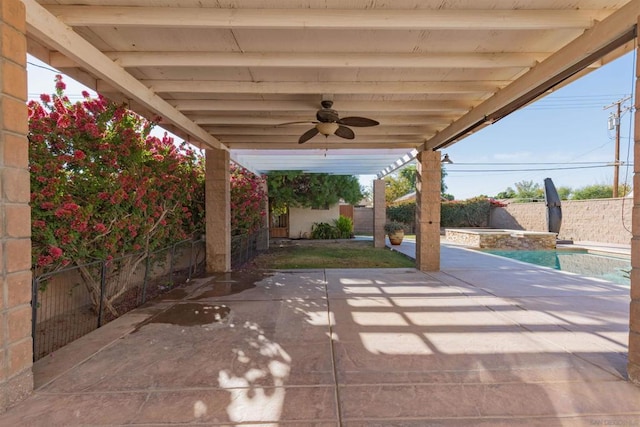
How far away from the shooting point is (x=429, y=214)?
21.0ft

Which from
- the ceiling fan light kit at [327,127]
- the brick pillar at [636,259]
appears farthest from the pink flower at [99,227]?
the brick pillar at [636,259]

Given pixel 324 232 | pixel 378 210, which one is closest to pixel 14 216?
pixel 378 210

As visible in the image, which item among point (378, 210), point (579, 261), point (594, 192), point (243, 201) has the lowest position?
point (579, 261)

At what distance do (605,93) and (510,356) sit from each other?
26.4m

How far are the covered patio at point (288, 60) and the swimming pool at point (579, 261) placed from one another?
5.33 meters

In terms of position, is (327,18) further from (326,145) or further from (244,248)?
(244,248)

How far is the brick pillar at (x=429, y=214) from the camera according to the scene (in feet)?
20.7

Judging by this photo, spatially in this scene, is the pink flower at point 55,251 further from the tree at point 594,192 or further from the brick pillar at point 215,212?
the tree at point 594,192

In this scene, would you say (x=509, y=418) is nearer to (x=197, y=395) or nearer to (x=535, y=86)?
(x=197, y=395)

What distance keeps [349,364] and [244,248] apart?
618 cm

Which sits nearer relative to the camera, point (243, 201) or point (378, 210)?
point (243, 201)

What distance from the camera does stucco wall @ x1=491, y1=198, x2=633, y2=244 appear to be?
1158 cm

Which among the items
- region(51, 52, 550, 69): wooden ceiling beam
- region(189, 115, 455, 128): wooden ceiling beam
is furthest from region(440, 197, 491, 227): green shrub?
region(51, 52, 550, 69): wooden ceiling beam

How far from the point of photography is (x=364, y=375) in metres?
2.29
